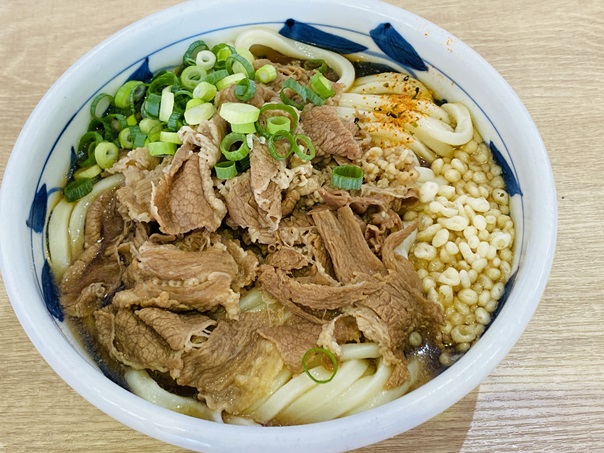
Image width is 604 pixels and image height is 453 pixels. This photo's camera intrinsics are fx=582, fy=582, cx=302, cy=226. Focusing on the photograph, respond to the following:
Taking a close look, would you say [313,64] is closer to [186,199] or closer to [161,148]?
[161,148]

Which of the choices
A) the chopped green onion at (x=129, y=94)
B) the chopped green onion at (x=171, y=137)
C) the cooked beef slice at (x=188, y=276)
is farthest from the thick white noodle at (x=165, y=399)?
the chopped green onion at (x=129, y=94)

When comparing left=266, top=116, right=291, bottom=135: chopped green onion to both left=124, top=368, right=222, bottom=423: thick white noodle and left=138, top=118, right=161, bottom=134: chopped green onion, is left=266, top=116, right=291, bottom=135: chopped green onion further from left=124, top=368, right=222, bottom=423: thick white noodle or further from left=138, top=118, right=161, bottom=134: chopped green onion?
left=124, top=368, right=222, bottom=423: thick white noodle

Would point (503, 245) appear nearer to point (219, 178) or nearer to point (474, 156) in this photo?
point (474, 156)

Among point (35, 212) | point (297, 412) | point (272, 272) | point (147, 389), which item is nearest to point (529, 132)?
point (272, 272)

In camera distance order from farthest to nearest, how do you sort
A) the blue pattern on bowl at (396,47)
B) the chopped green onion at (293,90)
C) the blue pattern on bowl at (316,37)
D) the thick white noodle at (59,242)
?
the blue pattern on bowl at (316,37) → the blue pattern on bowl at (396,47) → the chopped green onion at (293,90) → the thick white noodle at (59,242)

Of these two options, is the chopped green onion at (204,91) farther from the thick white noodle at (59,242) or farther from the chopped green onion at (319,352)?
the chopped green onion at (319,352)

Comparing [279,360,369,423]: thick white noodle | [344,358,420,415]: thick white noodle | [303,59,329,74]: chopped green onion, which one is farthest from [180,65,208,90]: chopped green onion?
[344,358,420,415]: thick white noodle
